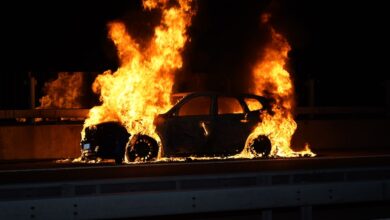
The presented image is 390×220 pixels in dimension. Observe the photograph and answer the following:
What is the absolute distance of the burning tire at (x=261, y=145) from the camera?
17719mm

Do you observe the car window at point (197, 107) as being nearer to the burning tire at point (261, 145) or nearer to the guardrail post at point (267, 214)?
the burning tire at point (261, 145)

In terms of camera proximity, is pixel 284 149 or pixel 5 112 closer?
pixel 284 149

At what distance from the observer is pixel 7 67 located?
97.0ft

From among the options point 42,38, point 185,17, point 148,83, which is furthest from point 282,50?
point 42,38

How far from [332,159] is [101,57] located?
44.7 ft

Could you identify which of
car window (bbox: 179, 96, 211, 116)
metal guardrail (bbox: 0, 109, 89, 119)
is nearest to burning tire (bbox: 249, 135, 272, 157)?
car window (bbox: 179, 96, 211, 116)

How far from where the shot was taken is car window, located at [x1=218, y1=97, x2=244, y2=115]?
17691mm

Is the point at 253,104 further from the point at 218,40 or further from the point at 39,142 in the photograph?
the point at 218,40

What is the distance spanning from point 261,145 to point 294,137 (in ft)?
11.5

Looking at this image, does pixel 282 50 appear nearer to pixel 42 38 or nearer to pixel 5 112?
pixel 5 112

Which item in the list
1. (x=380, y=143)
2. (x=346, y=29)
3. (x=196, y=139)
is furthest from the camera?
(x=346, y=29)

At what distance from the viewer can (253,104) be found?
18203mm

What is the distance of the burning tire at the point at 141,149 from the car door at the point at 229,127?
139 centimetres

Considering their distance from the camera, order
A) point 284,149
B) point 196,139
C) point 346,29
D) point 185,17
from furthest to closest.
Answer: point 346,29 < point 185,17 < point 284,149 < point 196,139
